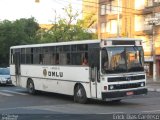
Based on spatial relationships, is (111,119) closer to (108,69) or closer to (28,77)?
(108,69)

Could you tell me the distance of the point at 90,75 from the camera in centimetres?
1984

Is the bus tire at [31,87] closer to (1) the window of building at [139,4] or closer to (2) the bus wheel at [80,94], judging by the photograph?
(2) the bus wheel at [80,94]

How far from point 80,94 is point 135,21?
138 feet

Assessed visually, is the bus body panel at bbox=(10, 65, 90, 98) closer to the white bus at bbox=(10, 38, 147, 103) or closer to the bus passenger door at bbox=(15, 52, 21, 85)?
the white bus at bbox=(10, 38, 147, 103)

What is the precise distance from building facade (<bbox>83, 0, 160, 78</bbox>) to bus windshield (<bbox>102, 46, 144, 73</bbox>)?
3363cm

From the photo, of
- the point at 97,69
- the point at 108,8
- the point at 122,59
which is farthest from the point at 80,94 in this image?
the point at 108,8

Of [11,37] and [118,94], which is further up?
[11,37]

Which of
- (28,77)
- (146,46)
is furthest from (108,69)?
(146,46)

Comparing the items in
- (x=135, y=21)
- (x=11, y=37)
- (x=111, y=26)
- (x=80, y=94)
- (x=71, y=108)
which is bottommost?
(x=71, y=108)

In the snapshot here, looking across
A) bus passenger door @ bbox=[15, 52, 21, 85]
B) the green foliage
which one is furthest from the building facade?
bus passenger door @ bbox=[15, 52, 21, 85]

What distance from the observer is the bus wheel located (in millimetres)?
20297

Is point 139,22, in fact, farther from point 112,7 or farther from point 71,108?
point 71,108

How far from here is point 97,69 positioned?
19297 millimetres

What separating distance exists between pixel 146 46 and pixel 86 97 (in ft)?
132
